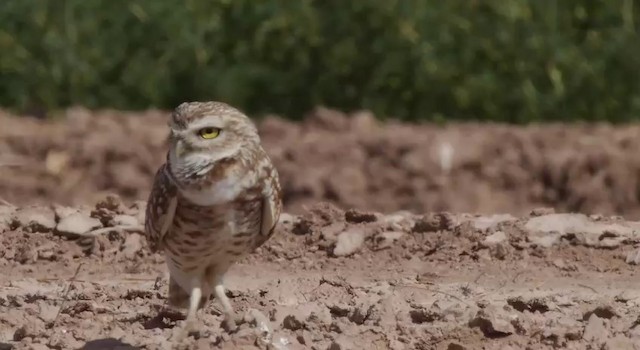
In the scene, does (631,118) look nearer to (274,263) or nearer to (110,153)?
(110,153)

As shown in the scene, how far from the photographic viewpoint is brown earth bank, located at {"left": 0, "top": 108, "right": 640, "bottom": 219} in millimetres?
10523

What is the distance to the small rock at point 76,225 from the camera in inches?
304

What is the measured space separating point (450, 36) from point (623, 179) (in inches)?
103

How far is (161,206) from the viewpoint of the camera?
19.7ft

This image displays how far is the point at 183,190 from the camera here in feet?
19.1

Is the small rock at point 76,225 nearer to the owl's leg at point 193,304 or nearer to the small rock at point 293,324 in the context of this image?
the owl's leg at point 193,304

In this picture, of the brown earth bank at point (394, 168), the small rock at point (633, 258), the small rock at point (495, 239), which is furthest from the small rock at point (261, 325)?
the brown earth bank at point (394, 168)

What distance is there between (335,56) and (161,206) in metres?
7.12

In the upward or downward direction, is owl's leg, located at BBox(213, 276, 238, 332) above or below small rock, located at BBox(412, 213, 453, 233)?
below

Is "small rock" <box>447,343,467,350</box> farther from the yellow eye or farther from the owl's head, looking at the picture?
the yellow eye

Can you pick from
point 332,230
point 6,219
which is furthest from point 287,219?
point 6,219

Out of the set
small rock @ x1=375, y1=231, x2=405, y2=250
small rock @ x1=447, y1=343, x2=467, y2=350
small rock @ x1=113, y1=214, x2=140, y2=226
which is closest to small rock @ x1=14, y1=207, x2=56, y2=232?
small rock @ x1=113, y1=214, x2=140, y2=226

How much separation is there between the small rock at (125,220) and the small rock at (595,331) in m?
2.61

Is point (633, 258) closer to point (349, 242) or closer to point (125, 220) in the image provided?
point (349, 242)
